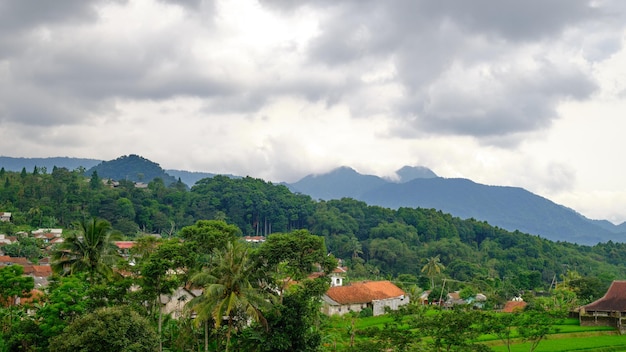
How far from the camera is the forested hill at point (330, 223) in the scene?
95.6 m

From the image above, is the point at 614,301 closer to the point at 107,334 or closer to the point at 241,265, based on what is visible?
the point at 241,265

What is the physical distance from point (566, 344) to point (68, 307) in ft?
93.8

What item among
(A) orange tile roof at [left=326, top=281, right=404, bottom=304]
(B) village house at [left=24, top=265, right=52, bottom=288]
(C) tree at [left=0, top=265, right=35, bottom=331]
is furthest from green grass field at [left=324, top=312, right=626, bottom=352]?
(B) village house at [left=24, top=265, right=52, bottom=288]

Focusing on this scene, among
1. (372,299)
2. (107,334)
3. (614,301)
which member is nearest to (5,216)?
(372,299)

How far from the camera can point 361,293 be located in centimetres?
5331

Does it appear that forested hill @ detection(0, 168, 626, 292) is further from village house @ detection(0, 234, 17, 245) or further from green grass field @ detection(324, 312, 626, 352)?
green grass field @ detection(324, 312, 626, 352)

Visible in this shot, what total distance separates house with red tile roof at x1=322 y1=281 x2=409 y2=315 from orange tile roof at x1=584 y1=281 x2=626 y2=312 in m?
15.3

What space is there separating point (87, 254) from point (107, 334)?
10.9 metres

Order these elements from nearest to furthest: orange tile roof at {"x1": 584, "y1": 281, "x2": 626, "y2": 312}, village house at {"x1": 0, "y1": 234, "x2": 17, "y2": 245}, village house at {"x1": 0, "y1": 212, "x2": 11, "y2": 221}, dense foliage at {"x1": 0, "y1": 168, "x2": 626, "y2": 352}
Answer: dense foliage at {"x1": 0, "y1": 168, "x2": 626, "y2": 352}
orange tile roof at {"x1": 584, "y1": 281, "x2": 626, "y2": 312}
village house at {"x1": 0, "y1": 234, "x2": 17, "y2": 245}
village house at {"x1": 0, "y1": 212, "x2": 11, "y2": 221}

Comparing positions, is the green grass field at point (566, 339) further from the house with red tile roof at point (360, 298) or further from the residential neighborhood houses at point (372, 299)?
the house with red tile roof at point (360, 298)

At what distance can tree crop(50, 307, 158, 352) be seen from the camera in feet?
70.9

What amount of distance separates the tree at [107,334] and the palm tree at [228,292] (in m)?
2.51

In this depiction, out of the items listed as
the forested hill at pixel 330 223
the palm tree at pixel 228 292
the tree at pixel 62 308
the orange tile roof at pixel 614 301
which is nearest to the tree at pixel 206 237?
the palm tree at pixel 228 292

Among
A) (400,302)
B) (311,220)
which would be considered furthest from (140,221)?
(400,302)
